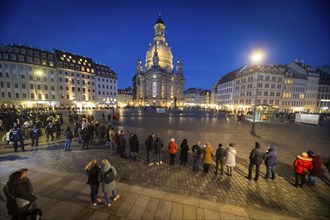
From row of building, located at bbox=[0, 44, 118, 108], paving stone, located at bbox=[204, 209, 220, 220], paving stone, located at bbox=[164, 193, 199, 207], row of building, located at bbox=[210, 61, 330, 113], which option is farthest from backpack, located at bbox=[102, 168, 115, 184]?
row of building, located at bbox=[210, 61, 330, 113]

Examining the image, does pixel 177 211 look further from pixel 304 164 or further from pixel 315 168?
pixel 315 168

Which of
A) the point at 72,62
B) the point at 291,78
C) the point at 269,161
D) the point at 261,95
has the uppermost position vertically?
the point at 72,62

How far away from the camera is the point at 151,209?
177 inches

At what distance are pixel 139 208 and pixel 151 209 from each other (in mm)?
377

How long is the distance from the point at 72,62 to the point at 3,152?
64.6 metres

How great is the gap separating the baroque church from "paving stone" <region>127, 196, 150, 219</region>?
92.8 meters

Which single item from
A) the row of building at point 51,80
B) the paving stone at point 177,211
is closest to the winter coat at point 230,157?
the paving stone at point 177,211

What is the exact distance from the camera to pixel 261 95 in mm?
54188

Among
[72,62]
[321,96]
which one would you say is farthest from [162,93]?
[321,96]

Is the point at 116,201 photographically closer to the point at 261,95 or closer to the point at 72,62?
the point at 261,95

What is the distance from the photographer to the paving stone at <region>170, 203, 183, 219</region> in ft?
14.0

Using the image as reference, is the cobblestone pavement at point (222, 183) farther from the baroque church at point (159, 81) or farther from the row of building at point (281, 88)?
the baroque church at point (159, 81)

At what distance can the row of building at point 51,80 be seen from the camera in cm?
4578

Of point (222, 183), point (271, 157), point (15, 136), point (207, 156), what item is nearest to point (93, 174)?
point (207, 156)
